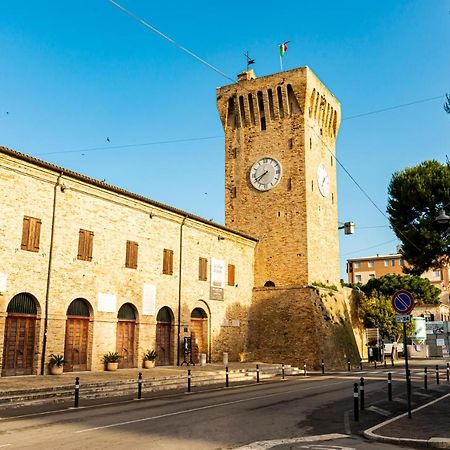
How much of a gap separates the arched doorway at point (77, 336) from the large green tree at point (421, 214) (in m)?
21.0

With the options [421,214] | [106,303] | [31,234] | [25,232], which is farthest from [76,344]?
[421,214]

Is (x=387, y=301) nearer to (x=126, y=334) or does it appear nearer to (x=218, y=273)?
(x=218, y=273)

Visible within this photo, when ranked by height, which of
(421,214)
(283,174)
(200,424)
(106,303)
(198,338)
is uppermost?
(283,174)

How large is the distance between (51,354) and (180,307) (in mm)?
9095

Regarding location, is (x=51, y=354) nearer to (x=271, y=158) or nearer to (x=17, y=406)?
(x=17, y=406)

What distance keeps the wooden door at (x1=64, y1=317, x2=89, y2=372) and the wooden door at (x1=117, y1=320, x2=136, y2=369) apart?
86.5 inches

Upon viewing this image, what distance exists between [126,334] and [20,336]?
20.3 ft

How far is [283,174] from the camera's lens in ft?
125

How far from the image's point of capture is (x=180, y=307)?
96.9ft

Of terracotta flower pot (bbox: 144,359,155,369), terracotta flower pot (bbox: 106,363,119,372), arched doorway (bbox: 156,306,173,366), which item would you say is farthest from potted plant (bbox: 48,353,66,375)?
arched doorway (bbox: 156,306,173,366)

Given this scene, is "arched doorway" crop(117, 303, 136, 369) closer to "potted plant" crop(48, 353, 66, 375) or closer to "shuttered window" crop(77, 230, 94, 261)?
"shuttered window" crop(77, 230, 94, 261)

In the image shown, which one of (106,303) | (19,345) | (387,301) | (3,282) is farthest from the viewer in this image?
(387,301)

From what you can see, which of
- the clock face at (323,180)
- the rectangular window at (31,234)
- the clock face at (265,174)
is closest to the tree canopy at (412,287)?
the clock face at (323,180)

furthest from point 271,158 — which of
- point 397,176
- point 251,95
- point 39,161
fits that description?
point 39,161
